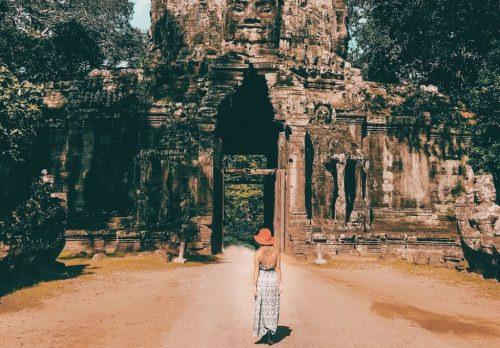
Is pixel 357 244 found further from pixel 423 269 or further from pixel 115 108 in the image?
pixel 115 108

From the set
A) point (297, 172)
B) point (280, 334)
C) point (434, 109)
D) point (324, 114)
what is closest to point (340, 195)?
point (297, 172)

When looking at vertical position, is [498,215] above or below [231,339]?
above

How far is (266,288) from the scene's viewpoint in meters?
6.83

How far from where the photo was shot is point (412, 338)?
7191mm

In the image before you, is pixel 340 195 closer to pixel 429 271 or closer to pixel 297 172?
pixel 297 172

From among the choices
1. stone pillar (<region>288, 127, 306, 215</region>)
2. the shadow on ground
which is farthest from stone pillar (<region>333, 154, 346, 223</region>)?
the shadow on ground

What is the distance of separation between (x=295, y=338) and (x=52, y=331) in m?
3.67

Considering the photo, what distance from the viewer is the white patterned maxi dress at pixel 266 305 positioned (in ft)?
22.0

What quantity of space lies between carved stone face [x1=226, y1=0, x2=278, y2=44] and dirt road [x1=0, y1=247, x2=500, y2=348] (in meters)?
10.5

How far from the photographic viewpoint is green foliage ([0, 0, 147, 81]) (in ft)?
98.2

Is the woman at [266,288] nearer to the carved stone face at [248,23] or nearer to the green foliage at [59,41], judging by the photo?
the carved stone face at [248,23]

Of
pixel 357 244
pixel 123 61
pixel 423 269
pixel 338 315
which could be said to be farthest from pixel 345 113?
pixel 123 61

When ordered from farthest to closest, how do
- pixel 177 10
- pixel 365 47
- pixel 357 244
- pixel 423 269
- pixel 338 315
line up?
pixel 365 47 < pixel 177 10 < pixel 357 244 < pixel 423 269 < pixel 338 315

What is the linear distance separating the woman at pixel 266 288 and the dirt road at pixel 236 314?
0.25m
